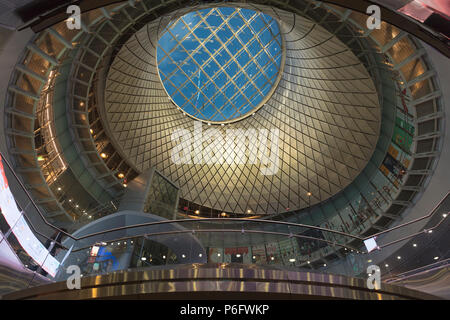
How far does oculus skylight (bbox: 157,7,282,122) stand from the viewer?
35000 mm

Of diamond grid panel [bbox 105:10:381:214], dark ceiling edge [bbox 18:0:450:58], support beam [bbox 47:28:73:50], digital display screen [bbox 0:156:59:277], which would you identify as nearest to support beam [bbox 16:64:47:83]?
support beam [bbox 47:28:73:50]

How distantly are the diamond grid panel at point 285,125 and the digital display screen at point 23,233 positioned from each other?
749 inches

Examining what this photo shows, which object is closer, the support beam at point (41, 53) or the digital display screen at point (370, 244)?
the digital display screen at point (370, 244)

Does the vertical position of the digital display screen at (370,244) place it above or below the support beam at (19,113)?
below

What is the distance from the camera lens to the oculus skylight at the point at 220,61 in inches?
1378

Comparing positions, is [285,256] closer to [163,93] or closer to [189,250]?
[189,250]

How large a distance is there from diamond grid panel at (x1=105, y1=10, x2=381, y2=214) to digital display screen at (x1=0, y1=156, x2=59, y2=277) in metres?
19.0

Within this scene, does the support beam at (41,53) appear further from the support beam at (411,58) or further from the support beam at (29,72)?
the support beam at (411,58)

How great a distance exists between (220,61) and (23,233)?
33.1 m

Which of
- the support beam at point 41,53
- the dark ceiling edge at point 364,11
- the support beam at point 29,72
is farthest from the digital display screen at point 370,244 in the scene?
the support beam at point 29,72

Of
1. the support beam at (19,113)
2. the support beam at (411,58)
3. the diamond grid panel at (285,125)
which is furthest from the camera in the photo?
the diamond grid panel at (285,125)

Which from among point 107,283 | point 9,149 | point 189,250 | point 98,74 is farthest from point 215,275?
point 98,74

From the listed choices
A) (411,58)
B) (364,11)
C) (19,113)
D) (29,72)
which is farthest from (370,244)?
(19,113)

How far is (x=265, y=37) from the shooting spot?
35438mm
